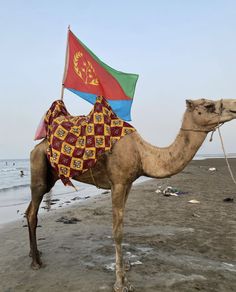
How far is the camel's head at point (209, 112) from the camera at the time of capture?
495cm

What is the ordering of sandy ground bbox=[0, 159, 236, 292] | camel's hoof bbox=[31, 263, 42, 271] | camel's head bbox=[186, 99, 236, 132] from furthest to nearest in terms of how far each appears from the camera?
camel's hoof bbox=[31, 263, 42, 271]
sandy ground bbox=[0, 159, 236, 292]
camel's head bbox=[186, 99, 236, 132]

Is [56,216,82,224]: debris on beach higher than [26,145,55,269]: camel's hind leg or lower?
lower

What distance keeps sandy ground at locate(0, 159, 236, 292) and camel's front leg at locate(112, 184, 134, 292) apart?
238 mm

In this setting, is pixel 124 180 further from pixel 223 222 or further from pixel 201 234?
pixel 223 222

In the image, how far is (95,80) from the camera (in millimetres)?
6133

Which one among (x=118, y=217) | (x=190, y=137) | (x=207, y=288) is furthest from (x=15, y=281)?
(x=190, y=137)

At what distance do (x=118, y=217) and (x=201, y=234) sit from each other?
4.19m

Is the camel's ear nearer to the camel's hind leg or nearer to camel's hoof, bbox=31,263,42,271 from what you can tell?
the camel's hind leg

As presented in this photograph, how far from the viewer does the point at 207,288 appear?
4.98 meters

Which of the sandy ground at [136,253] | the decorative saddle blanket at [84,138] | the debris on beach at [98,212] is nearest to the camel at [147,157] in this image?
the decorative saddle blanket at [84,138]

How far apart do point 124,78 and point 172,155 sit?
1.94 m

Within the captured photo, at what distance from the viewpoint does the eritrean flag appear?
6117 millimetres

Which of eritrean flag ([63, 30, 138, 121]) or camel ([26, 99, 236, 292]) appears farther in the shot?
eritrean flag ([63, 30, 138, 121])

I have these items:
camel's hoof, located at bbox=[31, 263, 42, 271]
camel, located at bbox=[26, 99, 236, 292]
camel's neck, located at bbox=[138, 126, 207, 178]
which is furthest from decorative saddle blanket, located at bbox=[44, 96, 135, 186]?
camel's hoof, located at bbox=[31, 263, 42, 271]
